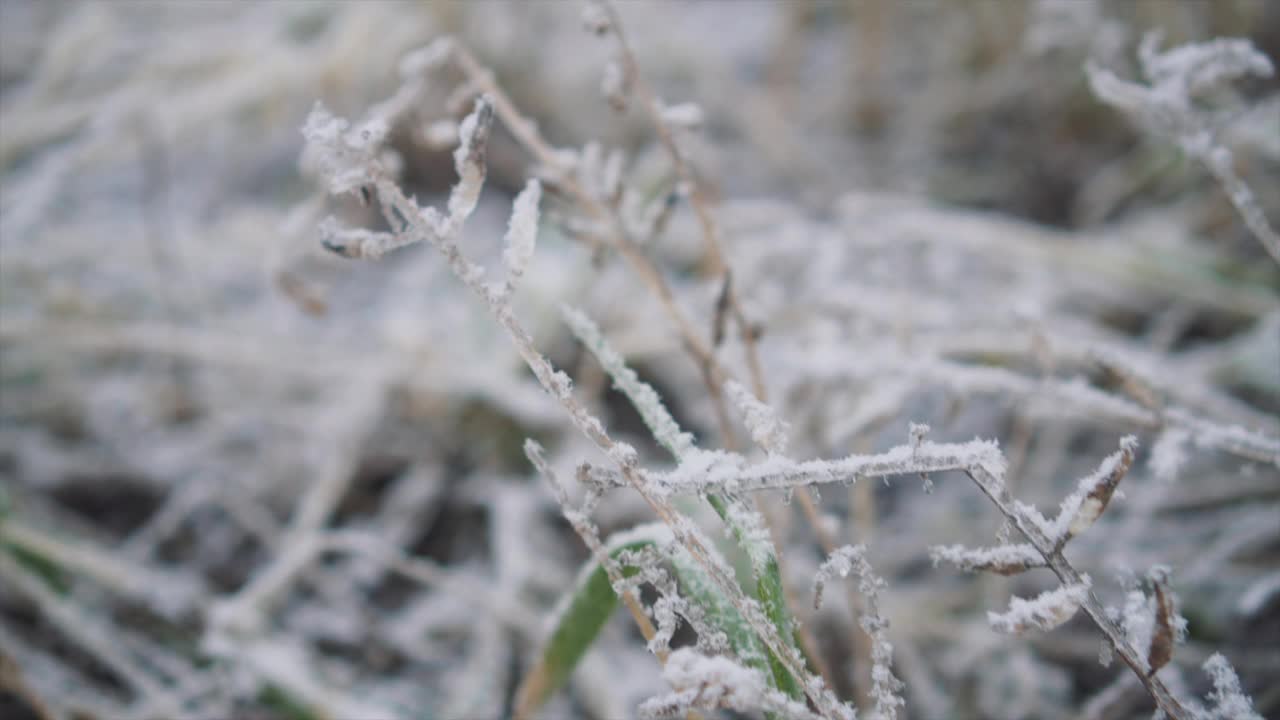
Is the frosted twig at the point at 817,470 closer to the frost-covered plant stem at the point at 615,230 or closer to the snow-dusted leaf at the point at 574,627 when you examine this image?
the snow-dusted leaf at the point at 574,627

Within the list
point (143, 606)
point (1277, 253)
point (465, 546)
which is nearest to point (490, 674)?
point (465, 546)

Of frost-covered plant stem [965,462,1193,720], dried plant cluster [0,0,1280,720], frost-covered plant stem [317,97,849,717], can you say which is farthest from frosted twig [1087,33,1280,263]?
frost-covered plant stem [317,97,849,717]

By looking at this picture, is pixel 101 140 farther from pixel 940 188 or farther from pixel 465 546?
pixel 940 188

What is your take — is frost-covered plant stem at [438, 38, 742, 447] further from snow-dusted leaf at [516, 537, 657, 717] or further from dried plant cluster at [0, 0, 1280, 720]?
snow-dusted leaf at [516, 537, 657, 717]

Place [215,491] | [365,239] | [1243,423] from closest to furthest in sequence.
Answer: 1. [365,239]
2. [1243,423]
3. [215,491]

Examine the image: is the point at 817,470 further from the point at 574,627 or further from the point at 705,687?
the point at 574,627

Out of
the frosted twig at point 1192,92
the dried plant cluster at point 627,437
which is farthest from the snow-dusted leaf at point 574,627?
the frosted twig at point 1192,92

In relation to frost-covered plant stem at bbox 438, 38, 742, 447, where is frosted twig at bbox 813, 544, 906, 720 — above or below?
below

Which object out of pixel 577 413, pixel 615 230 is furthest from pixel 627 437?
pixel 577 413
